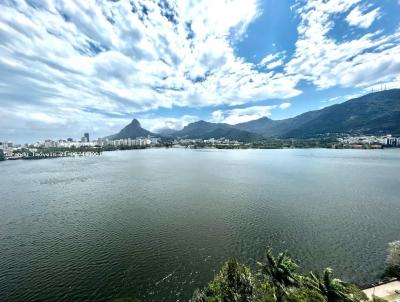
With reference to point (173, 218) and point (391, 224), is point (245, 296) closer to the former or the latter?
point (173, 218)

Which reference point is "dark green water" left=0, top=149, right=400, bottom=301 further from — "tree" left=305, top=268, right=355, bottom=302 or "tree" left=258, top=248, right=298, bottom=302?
"tree" left=305, top=268, right=355, bottom=302

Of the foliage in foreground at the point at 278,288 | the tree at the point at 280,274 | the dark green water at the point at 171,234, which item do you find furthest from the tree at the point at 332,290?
the dark green water at the point at 171,234

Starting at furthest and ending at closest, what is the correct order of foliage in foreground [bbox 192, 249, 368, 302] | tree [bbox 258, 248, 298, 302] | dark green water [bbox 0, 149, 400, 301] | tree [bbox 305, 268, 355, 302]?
dark green water [bbox 0, 149, 400, 301]
tree [bbox 258, 248, 298, 302]
foliage in foreground [bbox 192, 249, 368, 302]
tree [bbox 305, 268, 355, 302]

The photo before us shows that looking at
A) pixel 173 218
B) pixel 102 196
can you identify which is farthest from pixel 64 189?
pixel 173 218

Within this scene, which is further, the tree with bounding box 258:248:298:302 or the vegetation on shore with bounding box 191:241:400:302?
the tree with bounding box 258:248:298:302

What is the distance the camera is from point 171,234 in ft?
110

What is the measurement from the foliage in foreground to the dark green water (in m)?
6.30

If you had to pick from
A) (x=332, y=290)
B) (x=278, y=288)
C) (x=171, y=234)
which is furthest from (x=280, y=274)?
(x=171, y=234)

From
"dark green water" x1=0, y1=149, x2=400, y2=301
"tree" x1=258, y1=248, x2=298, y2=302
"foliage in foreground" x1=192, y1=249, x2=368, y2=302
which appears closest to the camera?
"foliage in foreground" x1=192, y1=249, x2=368, y2=302

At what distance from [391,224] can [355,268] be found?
714 inches

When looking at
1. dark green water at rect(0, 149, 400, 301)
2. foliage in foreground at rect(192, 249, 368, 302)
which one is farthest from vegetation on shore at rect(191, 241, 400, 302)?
dark green water at rect(0, 149, 400, 301)

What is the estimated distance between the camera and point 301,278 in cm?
1852

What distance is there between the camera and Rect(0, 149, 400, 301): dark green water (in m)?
23.3

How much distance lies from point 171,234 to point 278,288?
64.8 feet
